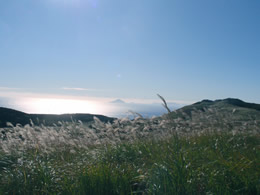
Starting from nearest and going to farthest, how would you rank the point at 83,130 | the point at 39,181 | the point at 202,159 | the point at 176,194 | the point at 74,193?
the point at 176,194
the point at 74,193
the point at 39,181
the point at 202,159
the point at 83,130

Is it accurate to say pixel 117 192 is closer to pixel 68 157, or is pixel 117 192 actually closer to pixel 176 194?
pixel 176 194

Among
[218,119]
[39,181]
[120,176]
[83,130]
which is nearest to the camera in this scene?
[120,176]

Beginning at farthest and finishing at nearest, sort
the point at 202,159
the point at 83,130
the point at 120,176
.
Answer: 1. the point at 83,130
2. the point at 202,159
3. the point at 120,176

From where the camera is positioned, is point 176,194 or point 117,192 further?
point 117,192

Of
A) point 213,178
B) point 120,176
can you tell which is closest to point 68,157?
point 120,176

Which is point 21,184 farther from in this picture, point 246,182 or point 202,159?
point 246,182

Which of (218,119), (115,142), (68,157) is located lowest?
(68,157)

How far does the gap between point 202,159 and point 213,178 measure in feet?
2.80

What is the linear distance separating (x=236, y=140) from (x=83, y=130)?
4.54 metres

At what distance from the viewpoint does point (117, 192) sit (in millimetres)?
2977

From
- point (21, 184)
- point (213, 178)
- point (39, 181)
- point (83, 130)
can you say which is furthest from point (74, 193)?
point (83, 130)

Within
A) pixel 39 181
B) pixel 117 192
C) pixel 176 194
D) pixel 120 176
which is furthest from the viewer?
pixel 39 181

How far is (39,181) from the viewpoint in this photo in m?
3.43

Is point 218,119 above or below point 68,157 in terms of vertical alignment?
above
